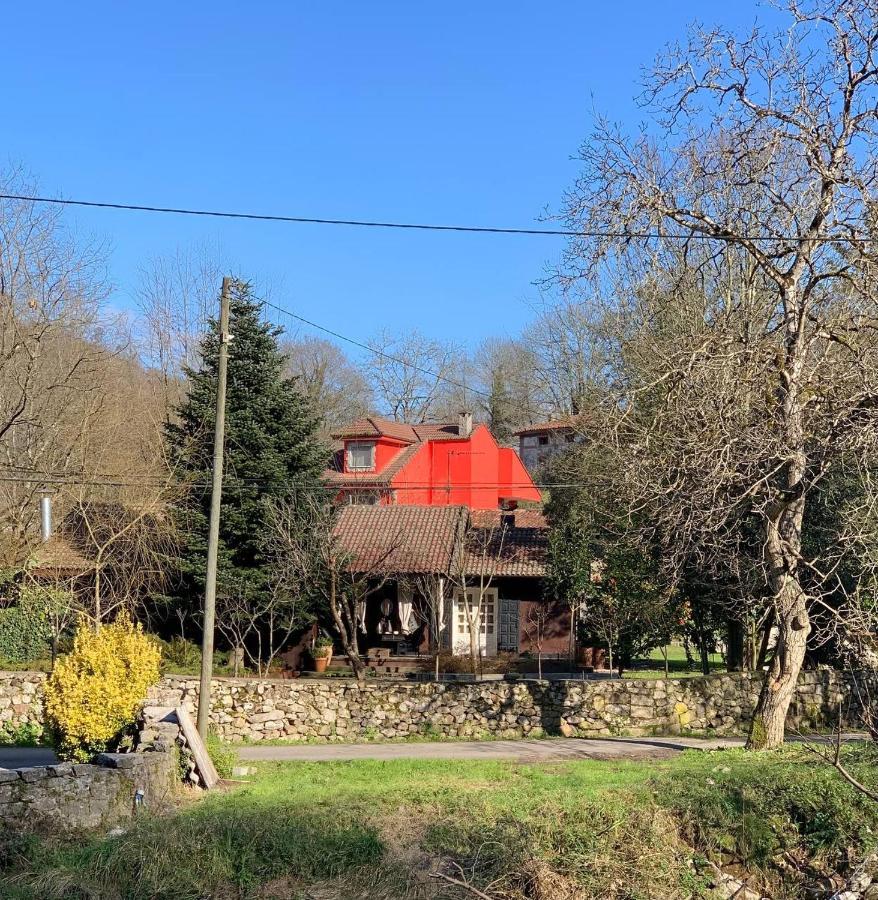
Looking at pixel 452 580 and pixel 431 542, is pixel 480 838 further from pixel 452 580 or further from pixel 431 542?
pixel 431 542

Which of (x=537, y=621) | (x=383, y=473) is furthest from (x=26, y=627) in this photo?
(x=383, y=473)

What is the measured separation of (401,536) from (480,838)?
1915 centimetres

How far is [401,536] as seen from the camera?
3042 centimetres

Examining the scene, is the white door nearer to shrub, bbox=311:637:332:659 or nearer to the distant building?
shrub, bbox=311:637:332:659

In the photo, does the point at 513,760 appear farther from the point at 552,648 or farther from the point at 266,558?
the point at 552,648

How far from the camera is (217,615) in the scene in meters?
26.6

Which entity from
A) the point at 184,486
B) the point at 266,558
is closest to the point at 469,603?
the point at 266,558

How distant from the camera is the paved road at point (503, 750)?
16844 mm

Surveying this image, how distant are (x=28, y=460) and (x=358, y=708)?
1284 cm

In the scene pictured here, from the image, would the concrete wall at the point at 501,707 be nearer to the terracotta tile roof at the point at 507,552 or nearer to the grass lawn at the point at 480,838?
the grass lawn at the point at 480,838

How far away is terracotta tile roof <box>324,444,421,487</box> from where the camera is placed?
4097 cm

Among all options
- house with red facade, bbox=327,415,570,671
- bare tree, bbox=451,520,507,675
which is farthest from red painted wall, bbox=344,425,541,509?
bare tree, bbox=451,520,507,675

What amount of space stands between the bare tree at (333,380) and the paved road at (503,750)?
1532 inches

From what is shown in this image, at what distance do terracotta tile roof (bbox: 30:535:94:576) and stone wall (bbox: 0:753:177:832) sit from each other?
1541 cm
